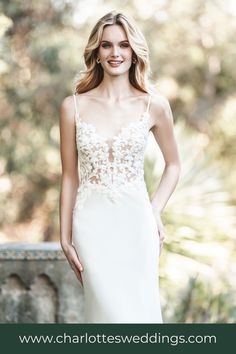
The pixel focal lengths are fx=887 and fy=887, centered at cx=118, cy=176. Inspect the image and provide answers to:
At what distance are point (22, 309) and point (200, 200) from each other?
3569 mm

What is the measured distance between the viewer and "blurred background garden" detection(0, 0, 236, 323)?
8906 millimetres

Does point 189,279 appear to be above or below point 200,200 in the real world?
below

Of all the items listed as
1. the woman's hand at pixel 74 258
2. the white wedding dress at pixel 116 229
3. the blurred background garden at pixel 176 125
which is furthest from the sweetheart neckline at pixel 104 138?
the blurred background garden at pixel 176 125

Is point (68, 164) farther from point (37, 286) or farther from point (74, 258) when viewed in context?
point (37, 286)

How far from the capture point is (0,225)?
1498 centimetres

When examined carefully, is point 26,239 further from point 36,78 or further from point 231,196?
point 231,196

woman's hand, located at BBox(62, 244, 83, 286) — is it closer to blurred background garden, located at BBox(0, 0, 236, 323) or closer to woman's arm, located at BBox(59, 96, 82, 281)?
woman's arm, located at BBox(59, 96, 82, 281)

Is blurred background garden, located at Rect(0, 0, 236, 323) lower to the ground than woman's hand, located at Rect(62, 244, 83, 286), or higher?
higher

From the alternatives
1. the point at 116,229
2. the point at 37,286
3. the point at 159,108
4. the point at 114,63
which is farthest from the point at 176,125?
the point at 116,229

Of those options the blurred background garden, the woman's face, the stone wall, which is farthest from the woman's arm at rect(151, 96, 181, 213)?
the stone wall

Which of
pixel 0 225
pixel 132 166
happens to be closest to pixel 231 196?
pixel 0 225

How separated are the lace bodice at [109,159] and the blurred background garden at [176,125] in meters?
2.21

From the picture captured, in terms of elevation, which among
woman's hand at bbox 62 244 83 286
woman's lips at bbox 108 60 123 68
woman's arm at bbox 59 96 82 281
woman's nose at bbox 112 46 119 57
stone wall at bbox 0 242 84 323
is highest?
woman's nose at bbox 112 46 119 57

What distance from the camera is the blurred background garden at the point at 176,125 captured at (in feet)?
29.2
